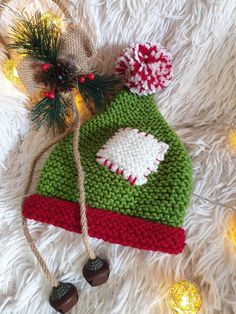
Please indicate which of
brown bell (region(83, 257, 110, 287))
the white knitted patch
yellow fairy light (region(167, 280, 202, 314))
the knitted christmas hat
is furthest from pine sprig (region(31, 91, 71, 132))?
yellow fairy light (region(167, 280, 202, 314))

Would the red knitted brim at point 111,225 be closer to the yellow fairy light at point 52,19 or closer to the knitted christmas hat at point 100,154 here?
the knitted christmas hat at point 100,154

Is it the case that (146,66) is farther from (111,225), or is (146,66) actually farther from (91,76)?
(111,225)

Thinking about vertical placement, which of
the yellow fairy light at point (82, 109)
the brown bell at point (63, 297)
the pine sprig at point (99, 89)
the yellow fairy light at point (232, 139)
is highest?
the pine sprig at point (99, 89)

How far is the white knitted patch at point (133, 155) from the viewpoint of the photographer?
652 mm

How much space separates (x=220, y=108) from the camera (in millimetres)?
749

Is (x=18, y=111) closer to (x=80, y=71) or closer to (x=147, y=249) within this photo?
(x=80, y=71)

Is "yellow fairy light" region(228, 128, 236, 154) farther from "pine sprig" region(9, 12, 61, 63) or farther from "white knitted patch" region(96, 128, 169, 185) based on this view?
"pine sprig" region(9, 12, 61, 63)

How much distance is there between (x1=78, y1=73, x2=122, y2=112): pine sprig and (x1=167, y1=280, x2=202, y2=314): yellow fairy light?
14.9 inches

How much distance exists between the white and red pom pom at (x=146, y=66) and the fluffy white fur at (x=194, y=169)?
0.12 ft

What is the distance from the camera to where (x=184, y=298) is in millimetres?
625

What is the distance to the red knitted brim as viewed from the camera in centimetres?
62

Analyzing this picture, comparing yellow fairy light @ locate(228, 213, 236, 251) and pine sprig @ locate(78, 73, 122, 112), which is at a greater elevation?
pine sprig @ locate(78, 73, 122, 112)

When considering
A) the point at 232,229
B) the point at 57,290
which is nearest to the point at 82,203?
the point at 57,290

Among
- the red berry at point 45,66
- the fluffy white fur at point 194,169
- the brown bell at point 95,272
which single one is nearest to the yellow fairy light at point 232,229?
the fluffy white fur at point 194,169
